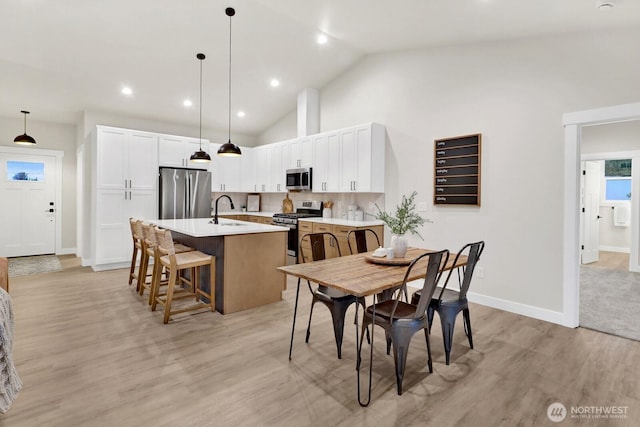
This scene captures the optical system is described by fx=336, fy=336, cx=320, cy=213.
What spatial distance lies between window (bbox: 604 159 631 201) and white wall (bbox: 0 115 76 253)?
1173 cm

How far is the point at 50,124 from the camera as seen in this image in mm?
6785

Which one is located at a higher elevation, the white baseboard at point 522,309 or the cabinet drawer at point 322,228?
the cabinet drawer at point 322,228

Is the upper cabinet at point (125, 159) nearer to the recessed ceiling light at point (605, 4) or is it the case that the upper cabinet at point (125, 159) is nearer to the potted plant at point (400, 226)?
the potted plant at point (400, 226)

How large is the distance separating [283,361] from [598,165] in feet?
26.5

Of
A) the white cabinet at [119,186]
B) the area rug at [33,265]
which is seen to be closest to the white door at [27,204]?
the area rug at [33,265]

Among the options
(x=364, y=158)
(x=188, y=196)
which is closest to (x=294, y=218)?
(x=364, y=158)

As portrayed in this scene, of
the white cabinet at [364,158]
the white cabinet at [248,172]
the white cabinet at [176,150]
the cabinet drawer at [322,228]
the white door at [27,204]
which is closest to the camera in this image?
the white cabinet at [364,158]

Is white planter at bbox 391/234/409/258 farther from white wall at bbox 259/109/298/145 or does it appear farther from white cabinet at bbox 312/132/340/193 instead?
white wall at bbox 259/109/298/145

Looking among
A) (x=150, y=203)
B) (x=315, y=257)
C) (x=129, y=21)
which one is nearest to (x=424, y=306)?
(x=315, y=257)

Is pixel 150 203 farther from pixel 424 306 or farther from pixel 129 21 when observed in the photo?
pixel 424 306

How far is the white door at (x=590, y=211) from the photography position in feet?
21.6

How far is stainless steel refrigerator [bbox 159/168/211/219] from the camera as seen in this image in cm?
603

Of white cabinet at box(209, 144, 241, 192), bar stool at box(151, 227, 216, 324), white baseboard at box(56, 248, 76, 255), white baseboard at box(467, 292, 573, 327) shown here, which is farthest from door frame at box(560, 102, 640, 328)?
white baseboard at box(56, 248, 76, 255)

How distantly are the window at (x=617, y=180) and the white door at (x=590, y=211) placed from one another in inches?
26.2
